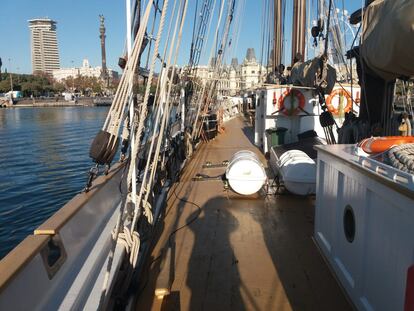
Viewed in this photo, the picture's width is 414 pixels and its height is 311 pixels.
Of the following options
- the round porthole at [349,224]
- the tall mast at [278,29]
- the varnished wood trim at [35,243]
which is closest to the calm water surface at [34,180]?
the varnished wood trim at [35,243]

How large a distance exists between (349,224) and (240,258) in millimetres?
1226

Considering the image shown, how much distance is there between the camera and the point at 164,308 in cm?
285

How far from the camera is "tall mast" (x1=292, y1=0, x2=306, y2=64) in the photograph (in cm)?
1089

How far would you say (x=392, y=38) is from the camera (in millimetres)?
2650

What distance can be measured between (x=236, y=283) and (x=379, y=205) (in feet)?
4.79

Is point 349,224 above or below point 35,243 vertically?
below

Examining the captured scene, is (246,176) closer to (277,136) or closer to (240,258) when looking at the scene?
(240,258)

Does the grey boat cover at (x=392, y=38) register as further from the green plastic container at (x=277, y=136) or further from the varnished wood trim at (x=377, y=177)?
the green plastic container at (x=277, y=136)

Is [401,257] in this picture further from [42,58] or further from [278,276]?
[42,58]

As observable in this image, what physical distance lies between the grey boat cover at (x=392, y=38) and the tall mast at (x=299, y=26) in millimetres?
8069

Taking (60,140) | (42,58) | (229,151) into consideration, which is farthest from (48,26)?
Answer: (229,151)

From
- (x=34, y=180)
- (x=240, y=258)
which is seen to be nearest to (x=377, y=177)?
(x=240, y=258)

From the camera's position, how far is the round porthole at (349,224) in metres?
2.77

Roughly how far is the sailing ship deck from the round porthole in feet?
1.66
